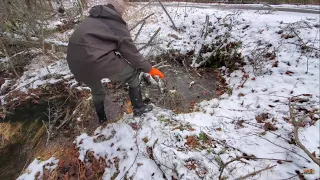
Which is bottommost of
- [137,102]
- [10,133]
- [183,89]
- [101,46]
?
[10,133]

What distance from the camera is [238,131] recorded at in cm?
318

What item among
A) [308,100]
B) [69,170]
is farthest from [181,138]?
[308,100]

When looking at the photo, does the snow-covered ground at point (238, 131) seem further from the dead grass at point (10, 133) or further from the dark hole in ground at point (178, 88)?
the dead grass at point (10, 133)

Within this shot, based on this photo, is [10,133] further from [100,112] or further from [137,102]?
[137,102]

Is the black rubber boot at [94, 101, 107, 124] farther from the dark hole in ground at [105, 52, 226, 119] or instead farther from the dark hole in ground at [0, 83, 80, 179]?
the dark hole in ground at [0, 83, 80, 179]

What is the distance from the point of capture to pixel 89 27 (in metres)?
2.47

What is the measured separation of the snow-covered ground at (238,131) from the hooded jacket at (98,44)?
1.01 m

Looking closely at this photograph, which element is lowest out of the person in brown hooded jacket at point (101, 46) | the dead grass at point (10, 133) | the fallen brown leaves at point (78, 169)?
the dead grass at point (10, 133)

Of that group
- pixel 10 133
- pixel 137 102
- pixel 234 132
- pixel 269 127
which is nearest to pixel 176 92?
pixel 137 102

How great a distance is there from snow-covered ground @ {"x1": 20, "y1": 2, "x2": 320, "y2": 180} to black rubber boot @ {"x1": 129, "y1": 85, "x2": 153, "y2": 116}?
110 mm

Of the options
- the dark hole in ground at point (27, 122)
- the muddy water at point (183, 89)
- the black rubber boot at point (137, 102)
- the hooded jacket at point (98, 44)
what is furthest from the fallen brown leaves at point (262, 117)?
the dark hole in ground at point (27, 122)

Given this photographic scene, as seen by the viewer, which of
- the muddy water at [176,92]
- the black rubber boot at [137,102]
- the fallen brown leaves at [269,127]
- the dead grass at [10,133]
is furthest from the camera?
the muddy water at [176,92]

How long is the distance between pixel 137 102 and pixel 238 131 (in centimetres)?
151

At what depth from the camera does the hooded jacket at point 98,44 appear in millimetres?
2470
